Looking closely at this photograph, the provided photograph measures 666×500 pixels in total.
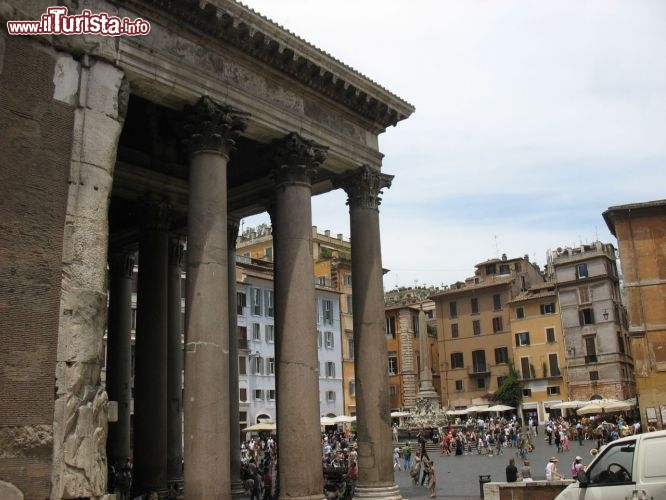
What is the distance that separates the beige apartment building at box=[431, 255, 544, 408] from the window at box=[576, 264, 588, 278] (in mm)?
5762

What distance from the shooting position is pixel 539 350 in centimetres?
5516

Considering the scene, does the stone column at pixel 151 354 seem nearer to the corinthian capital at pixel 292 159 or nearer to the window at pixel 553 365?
the corinthian capital at pixel 292 159

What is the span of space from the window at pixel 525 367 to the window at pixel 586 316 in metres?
5.21

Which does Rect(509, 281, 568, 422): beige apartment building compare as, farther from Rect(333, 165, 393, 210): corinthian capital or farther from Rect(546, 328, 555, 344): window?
Rect(333, 165, 393, 210): corinthian capital

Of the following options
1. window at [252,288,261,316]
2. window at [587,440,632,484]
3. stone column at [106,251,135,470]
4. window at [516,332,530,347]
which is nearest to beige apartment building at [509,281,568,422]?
window at [516,332,530,347]

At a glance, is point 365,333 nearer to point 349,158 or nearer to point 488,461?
point 349,158

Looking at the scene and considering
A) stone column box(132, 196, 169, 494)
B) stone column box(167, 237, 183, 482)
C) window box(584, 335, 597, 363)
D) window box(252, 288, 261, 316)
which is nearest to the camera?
stone column box(132, 196, 169, 494)

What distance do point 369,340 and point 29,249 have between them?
7635 mm

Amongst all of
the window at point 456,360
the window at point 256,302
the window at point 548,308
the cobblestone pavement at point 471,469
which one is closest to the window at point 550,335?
the window at point 548,308

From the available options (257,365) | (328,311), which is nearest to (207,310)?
(257,365)

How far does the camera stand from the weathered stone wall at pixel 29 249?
29.7 ft

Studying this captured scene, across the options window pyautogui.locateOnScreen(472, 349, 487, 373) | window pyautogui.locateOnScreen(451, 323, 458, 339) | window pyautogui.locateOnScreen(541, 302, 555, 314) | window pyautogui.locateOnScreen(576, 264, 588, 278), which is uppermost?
window pyautogui.locateOnScreen(576, 264, 588, 278)

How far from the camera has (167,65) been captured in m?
11.8

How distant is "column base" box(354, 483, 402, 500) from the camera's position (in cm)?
1415
